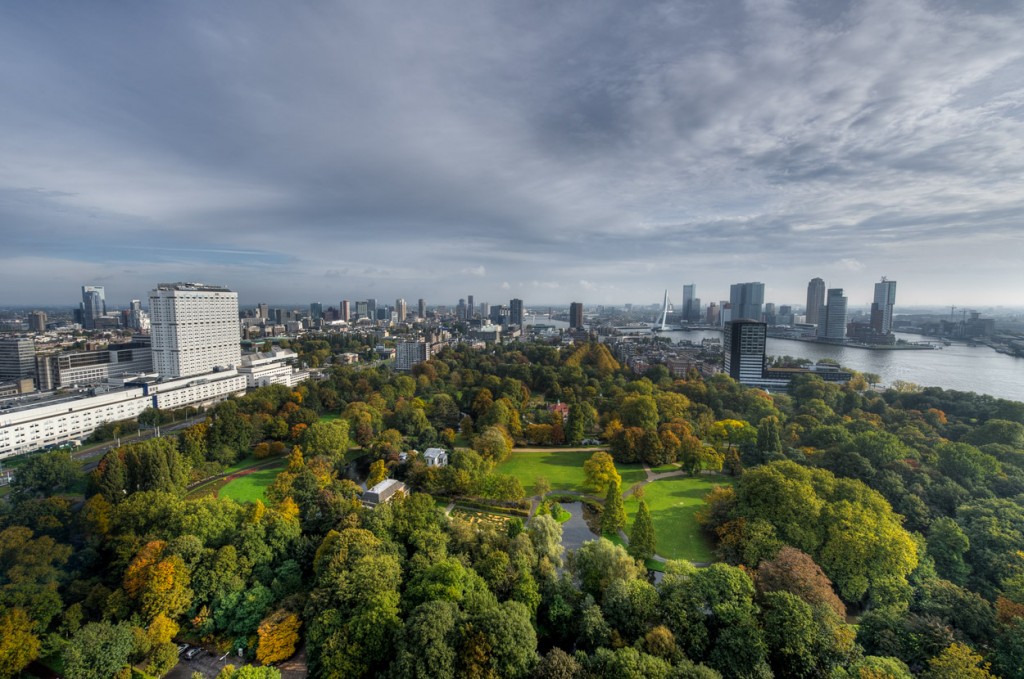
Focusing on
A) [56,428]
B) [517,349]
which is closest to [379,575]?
[56,428]

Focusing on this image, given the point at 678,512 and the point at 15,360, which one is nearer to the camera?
the point at 678,512

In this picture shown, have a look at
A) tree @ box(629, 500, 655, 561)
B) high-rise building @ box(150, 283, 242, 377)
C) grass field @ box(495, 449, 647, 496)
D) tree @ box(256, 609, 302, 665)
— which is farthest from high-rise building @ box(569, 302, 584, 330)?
tree @ box(256, 609, 302, 665)

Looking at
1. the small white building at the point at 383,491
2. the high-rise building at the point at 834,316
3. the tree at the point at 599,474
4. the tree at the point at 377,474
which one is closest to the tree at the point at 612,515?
the tree at the point at 599,474

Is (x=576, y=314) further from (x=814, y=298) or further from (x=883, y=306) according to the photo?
(x=883, y=306)

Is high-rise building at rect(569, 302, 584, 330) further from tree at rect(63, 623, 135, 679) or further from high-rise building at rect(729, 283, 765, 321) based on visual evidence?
tree at rect(63, 623, 135, 679)

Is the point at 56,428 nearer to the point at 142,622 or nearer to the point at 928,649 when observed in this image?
the point at 142,622

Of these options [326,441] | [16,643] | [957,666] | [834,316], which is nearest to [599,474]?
[957,666]
